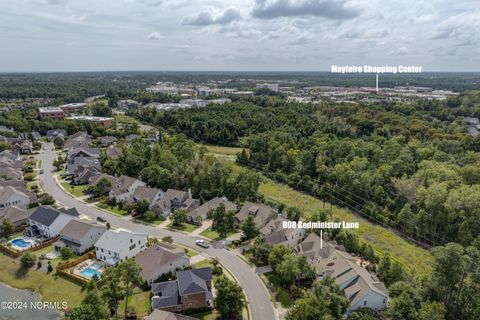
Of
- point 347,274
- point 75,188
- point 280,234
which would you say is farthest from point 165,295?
point 75,188

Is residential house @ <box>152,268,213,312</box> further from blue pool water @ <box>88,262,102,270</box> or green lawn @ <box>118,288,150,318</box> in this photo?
blue pool water @ <box>88,262,102,270</box>

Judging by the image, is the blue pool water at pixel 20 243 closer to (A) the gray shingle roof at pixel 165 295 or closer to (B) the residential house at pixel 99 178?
(B) the residential house at pixel 99 178

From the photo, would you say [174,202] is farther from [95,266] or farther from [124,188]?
[95,266]

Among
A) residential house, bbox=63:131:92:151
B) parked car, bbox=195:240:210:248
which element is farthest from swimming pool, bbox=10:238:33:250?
residential house, bbox=63:131:92:151

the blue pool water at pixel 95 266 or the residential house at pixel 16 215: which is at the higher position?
the residential house at pixel 16 215

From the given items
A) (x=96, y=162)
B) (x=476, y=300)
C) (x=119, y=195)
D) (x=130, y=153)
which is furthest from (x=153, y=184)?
(x=476, y=300)

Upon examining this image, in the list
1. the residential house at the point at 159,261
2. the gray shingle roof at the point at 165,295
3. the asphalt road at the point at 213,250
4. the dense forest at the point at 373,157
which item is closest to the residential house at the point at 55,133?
the dense forest at the point at 373,157

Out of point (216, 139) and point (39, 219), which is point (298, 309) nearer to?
point (39, 219)
